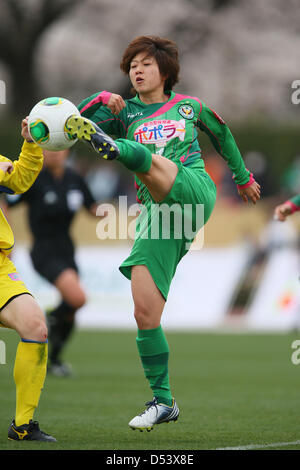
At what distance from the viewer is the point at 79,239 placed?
15.9 meters

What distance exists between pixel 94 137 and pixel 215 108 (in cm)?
2407

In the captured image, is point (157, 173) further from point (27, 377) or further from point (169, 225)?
point (27, 377)

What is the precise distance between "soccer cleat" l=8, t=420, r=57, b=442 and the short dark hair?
2.36 m

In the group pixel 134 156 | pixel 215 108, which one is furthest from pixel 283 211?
pixel 215 108

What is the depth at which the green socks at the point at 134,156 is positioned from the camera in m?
4.94

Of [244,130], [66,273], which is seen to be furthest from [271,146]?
[66,273]

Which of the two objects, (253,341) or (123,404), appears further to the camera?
(253,341)

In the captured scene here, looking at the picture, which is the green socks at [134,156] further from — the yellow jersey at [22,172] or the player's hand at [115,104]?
the yellow jersey at [22,172]

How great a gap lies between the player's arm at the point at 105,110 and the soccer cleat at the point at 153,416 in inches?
70.0

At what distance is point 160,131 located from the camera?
550 cm
